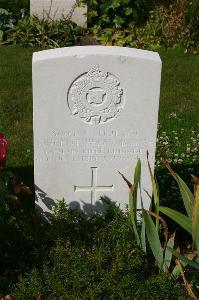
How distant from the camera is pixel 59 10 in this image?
30.3ft

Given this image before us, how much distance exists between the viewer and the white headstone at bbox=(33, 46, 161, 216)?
146 inches

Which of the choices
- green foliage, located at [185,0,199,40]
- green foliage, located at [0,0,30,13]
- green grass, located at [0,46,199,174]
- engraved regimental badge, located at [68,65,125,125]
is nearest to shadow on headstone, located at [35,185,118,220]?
engraved regimental badge, located at [68,65,125,125]

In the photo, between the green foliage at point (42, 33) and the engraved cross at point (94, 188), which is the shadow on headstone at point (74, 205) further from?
the green foliage at point (42, 33)

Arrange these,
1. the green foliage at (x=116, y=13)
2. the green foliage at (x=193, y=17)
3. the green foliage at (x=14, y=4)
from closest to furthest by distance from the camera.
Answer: the green foliage at (x=193, y=17) < the green foliage at (x=116, y=13) < the green foliage at (x=14, y=4)

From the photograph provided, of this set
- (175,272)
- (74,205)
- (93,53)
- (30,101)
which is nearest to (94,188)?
(74,205)

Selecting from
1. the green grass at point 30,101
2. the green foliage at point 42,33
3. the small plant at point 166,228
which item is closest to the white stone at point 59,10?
the green foliage at point 42,33

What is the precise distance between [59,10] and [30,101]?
297 cm

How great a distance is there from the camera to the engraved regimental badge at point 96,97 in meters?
3.75

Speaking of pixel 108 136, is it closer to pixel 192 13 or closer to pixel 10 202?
pixel 10 202

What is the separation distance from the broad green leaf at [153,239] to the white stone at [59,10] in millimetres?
6220

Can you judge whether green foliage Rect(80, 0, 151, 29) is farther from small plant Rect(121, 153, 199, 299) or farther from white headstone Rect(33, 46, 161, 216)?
small plant Rect(121, 153, 199, 299)

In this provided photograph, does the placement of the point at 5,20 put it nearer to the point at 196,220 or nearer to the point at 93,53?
the point at 93,53

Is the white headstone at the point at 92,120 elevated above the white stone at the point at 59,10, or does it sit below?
below

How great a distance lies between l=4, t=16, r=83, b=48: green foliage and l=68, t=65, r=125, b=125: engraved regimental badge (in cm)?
492
